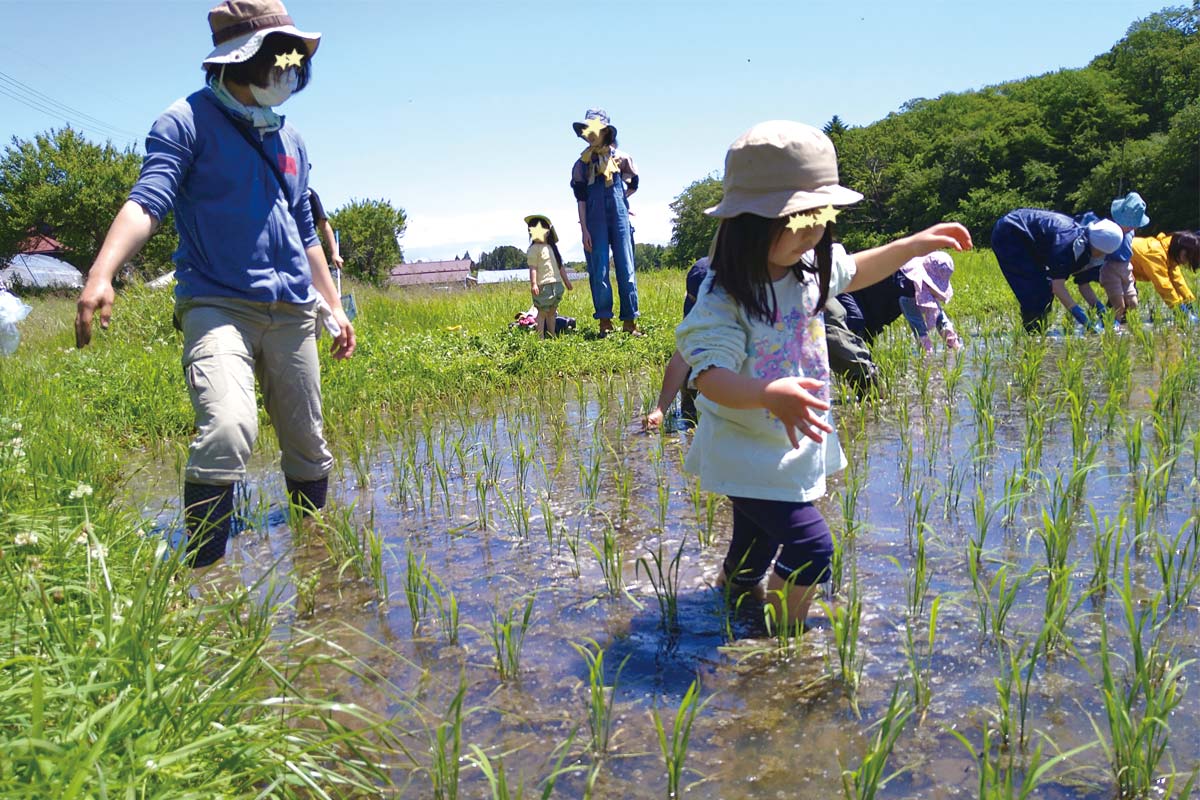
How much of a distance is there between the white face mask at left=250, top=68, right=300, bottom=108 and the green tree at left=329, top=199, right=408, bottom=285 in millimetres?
56245

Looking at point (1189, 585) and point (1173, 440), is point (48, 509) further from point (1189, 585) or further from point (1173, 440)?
point (1173, 440)

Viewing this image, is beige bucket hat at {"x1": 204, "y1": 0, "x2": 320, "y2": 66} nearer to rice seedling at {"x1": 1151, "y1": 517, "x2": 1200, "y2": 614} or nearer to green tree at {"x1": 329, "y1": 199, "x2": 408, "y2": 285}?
rice seedling at {"x1": 1151, "y1": 517, "x2": 1200, "y2": 614}

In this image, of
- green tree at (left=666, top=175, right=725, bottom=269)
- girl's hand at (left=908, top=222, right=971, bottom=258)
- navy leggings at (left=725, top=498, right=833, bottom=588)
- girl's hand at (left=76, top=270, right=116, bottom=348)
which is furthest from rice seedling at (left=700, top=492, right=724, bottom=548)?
green tree at (left=666, top=175, right=725, bottom=269)

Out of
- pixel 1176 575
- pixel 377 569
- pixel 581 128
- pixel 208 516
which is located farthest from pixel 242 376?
pixel 581 128

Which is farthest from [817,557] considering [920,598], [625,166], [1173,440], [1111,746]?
[625,166]

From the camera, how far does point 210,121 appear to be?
282cm

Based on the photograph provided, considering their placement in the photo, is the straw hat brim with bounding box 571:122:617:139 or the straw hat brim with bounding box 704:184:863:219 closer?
the straw hat brim with bounding box 704:184:863:219

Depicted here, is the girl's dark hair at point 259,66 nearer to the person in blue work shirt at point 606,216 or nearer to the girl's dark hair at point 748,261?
the girl's dark hair at point 748,261

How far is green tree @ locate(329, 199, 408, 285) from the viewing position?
2297 inches

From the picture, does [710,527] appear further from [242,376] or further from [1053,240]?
[1053,240]

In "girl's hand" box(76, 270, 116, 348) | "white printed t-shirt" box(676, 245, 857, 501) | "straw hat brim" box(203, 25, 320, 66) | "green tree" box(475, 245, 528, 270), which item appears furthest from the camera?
"green tree" box(475, 245, 528, 270)

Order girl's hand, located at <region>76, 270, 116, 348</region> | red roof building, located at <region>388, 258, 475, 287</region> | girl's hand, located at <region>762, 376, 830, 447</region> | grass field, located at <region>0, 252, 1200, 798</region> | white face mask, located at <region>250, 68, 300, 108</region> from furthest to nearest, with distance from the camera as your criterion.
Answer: red roof building, located at <region>388, 258, 475, 287</region> → white face mask, located at <region>250, 68, 300, 108</region> → girl's hand, located at <region>76, 270, 116, 348</region> → girl's hand, located at <region>762, 376, 830, 447</region> → grass field, located at <region>0, 252, 1200, 798</region>

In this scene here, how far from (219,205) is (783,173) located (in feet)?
5.75

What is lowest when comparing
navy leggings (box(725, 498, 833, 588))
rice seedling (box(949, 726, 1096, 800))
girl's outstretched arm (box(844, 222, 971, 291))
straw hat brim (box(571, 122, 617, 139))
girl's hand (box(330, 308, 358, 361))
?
rice seedling (box(949, 726, 1096, 800))
